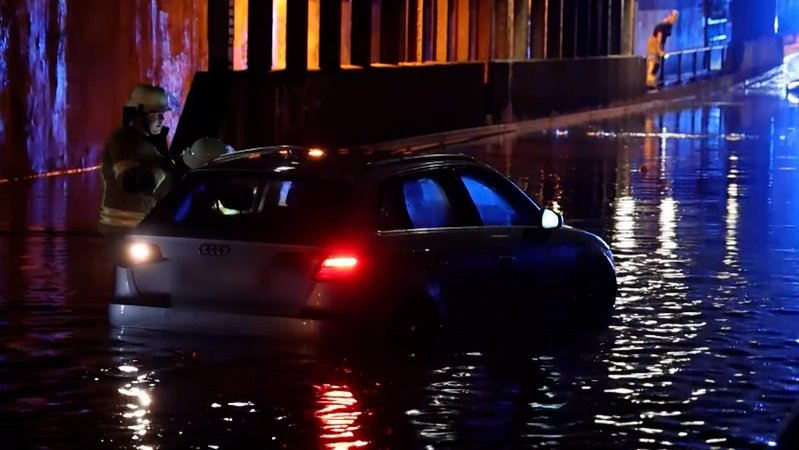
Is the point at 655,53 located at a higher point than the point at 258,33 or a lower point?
higher

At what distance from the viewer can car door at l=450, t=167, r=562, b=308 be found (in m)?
10.4

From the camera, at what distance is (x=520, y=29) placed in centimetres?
3875

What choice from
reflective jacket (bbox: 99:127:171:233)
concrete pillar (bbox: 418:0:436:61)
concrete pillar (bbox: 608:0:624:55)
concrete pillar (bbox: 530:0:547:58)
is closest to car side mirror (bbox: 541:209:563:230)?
reflective jacket (bbox: 99:127:171:233)

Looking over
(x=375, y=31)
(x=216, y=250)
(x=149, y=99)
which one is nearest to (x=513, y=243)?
(x=216, y=250)

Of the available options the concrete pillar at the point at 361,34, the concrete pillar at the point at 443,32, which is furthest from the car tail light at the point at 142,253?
the concrete pillar at the point at 443,32

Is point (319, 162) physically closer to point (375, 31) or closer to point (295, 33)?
point (295, 33)

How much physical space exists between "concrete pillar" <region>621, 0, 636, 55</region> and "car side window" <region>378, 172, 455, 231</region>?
130ft

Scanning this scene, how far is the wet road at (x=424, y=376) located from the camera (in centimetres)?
802

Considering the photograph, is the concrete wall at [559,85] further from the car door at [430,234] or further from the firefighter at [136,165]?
the car door at [430,234]

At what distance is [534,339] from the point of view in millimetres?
10703

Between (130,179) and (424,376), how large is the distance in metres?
2.44

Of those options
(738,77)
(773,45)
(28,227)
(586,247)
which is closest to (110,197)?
(586,247)

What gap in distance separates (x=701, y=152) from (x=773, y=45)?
42.6 m

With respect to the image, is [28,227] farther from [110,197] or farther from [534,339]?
[534,339]
